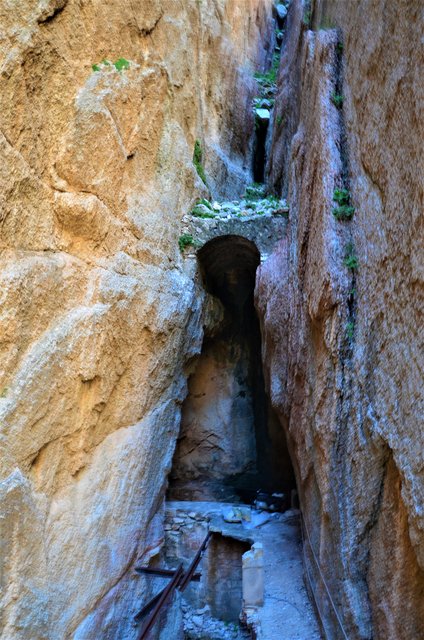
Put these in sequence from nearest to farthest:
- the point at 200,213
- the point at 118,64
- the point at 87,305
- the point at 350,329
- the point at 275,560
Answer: the point at 350,329, the point at 87,305, the point at 118,64, the point at 275,560, the point at 200,213

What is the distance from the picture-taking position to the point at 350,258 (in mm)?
5555

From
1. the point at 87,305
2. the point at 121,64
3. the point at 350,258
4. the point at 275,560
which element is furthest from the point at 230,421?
the point at 121,64

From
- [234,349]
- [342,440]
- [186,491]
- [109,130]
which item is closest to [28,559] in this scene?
[342,440]

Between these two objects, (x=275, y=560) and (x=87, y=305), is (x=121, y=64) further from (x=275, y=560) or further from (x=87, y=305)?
(x=275, y=560)

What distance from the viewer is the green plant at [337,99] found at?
21.9ft

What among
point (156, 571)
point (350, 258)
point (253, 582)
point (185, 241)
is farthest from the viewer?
point (185, 241)

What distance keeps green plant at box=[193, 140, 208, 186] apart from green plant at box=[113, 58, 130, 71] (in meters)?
2.85

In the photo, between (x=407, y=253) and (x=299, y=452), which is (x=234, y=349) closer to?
(x=299, y=452)

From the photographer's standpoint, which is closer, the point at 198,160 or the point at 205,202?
the point at 205,202

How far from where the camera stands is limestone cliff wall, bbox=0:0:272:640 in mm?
5566

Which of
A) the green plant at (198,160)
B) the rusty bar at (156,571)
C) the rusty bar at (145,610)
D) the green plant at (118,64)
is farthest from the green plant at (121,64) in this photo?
the rusty bar at (145,610)

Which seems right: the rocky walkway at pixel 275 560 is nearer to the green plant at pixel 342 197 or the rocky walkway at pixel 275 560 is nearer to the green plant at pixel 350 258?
the green plant at pixel 350 258

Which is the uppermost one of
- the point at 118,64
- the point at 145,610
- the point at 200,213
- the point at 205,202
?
the point at 118,64

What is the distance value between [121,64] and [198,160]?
320cm
